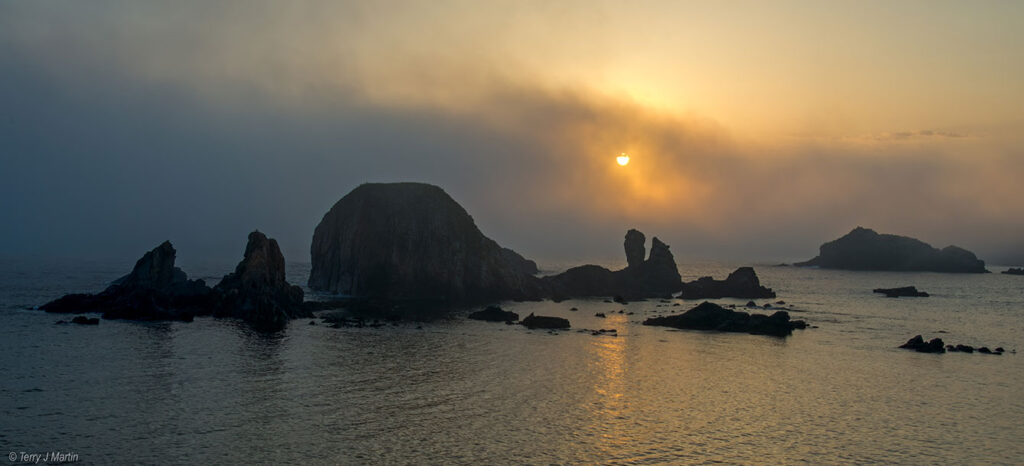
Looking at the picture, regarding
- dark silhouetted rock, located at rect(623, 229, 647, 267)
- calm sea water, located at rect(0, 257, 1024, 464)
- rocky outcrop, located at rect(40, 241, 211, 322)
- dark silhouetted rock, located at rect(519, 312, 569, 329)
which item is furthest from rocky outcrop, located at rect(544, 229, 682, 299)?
rocky outcrop, located at rect(40, 241, 211, 322)

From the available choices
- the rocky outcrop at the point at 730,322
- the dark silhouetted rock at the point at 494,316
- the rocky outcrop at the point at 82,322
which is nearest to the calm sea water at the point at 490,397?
the rocky outcrop at the point at 82,322

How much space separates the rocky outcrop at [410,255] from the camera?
124 m

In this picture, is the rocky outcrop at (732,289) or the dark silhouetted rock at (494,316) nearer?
the dark silhouetted rock at (494,316)

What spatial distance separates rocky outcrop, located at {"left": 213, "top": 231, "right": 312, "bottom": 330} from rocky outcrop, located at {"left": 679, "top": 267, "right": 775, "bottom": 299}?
273 feet

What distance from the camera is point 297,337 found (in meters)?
65.9

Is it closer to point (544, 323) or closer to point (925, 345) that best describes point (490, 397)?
point (544, 323)

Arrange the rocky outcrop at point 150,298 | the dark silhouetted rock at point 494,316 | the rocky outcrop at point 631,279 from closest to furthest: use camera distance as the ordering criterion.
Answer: the rocky outcrop at point 150,298 < the dark silhouetted rock at point 494,316 < the rocky outcrop at point 631,279

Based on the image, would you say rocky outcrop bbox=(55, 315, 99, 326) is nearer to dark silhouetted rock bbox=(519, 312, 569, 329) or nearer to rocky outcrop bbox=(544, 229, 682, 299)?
dark silhouetted rock bbox=(519, 312, 569, 329)

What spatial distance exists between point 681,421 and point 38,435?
34.0 m

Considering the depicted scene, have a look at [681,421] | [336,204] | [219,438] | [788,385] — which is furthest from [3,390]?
[336,204]

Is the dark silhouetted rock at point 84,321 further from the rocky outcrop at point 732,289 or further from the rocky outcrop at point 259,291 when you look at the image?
the rocky outcrop at point 732,289

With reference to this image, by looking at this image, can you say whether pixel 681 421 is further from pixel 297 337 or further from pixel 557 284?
pixel 557 284

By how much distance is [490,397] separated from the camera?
4119cm

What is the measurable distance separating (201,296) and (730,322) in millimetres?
73819
